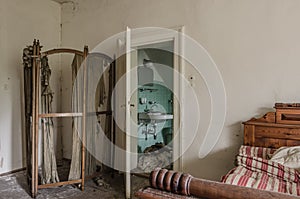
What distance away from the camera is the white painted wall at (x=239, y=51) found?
235 cm

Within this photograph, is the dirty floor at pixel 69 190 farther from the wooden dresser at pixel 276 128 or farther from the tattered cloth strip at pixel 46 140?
the wooden dresser at pixel 276 128

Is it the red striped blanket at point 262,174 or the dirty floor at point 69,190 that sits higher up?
the red striped blanket at point 262,174

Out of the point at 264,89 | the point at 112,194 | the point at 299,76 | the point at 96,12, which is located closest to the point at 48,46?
the point at 96,12

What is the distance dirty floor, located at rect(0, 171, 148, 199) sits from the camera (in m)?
2.84

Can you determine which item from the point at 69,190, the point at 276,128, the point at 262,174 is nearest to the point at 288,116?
the point at 276,128

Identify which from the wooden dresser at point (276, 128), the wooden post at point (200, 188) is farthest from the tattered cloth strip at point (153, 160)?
the wooden post at point (200, 188)

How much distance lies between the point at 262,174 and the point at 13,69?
355 centimetres

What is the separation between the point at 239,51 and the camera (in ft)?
8.55

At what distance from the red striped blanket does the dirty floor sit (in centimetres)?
147

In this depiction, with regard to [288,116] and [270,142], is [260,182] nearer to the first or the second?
[270,142]

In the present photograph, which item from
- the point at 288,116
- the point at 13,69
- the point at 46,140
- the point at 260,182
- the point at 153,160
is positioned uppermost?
the point at 13,69

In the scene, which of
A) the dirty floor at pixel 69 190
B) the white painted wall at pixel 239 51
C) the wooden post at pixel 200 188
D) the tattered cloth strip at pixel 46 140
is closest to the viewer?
the wooden post at pixel 200 188

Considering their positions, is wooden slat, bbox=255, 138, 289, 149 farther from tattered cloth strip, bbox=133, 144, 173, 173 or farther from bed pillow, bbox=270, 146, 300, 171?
tattered cloth strip, bbox=133, 144, 173, 173

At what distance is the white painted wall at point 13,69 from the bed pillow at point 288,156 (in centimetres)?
345
